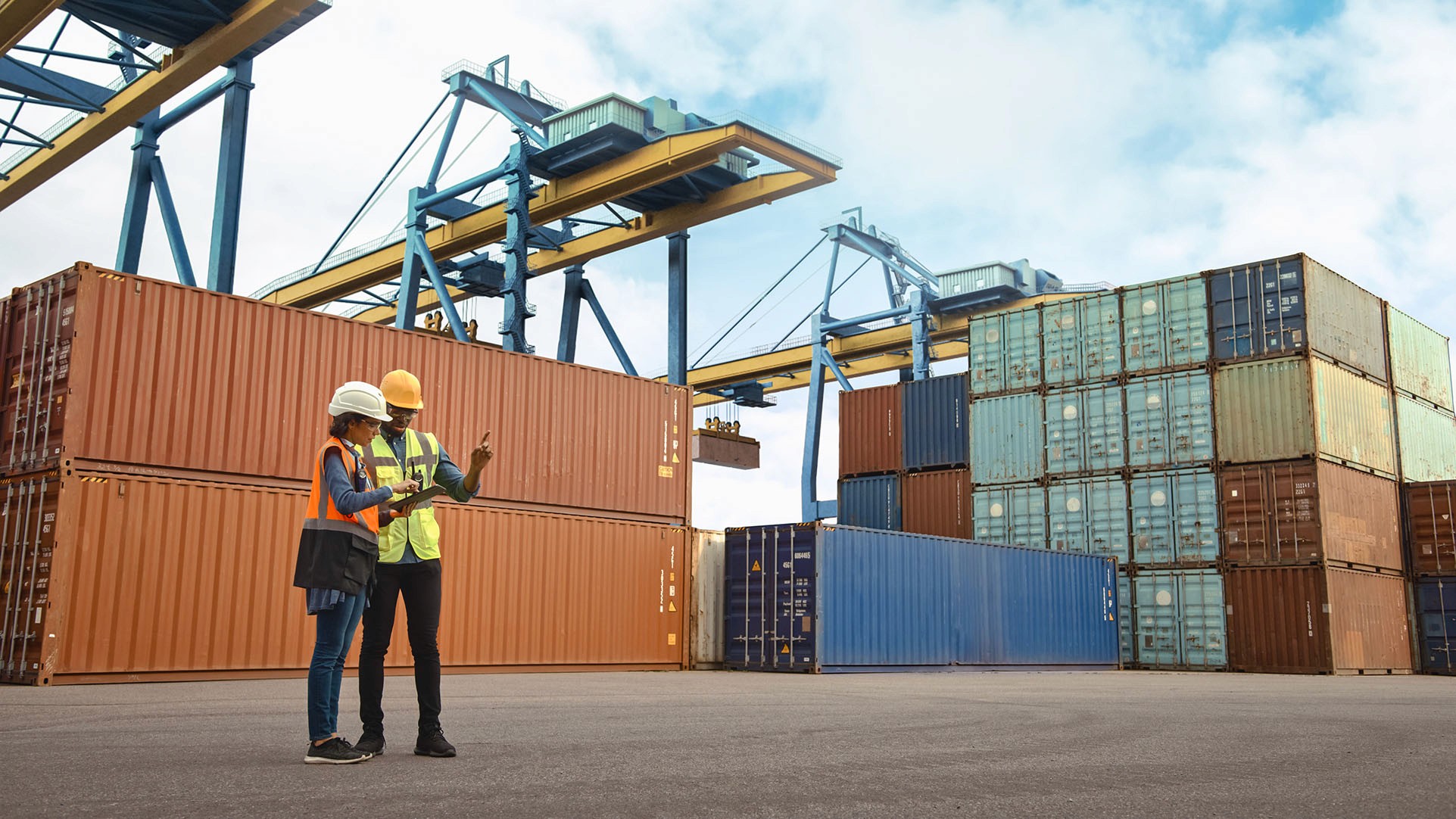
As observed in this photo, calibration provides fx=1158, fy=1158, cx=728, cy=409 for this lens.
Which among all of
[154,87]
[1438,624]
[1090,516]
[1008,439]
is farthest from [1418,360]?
[154,87]

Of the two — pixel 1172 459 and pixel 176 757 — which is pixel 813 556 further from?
pixel 176 757

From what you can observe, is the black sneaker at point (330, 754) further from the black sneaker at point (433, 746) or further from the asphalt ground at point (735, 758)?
the black sneaker at point (433, 746)

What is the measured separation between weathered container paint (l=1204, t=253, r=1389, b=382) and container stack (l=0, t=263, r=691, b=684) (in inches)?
528

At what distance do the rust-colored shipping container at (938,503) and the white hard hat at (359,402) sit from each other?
71.8 feet

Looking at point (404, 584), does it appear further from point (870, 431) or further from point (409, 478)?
point (870, 431)

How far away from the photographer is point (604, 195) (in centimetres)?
2605

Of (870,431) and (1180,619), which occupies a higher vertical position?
(870,431)

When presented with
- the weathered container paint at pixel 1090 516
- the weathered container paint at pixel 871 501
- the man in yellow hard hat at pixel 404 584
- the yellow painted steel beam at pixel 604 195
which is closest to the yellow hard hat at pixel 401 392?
the man in yellow hard hat at pixel 404 584

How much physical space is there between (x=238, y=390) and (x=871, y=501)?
17.2 meters

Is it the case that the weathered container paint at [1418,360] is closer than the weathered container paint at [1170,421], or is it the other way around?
the weathered container paint at [1170,421]

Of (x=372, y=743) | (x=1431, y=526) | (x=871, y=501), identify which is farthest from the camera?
(x=871, y=501)

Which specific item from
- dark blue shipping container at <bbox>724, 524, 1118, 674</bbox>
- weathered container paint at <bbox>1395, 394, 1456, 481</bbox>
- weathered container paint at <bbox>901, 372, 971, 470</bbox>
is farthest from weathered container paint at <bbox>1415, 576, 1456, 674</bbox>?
weathered container paint at <bbox>901, 372, 971, 470</bbox>

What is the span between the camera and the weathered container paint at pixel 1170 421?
2298cm

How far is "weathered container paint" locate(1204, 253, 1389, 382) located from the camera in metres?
22.1
